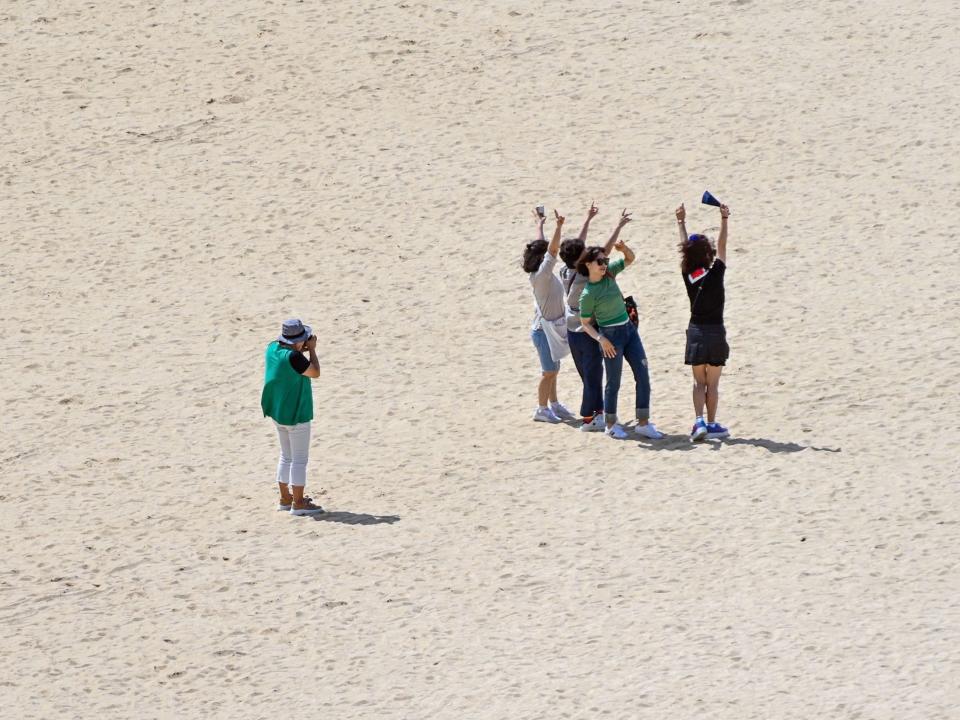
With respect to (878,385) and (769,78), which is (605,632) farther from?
(769,78)

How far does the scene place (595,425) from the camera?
13453 millimetres

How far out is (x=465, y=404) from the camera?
14.3 m

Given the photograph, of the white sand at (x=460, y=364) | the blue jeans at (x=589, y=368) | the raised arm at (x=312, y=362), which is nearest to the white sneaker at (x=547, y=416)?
the white sand at (x=460, y=364)

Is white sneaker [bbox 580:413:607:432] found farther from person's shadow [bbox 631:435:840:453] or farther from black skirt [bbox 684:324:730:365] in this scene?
black skirt [bbox 684:324:730:365]

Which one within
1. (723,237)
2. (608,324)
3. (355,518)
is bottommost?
(355,518)

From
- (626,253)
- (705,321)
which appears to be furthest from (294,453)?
(705,321)

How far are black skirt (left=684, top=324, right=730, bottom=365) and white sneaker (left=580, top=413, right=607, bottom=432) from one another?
99cm

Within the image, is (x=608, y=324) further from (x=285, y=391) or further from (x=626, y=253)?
(x=285, y=391)

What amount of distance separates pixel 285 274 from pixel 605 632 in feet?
26.9

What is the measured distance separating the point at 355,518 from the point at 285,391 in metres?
1.05

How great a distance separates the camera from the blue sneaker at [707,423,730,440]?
12883 mm

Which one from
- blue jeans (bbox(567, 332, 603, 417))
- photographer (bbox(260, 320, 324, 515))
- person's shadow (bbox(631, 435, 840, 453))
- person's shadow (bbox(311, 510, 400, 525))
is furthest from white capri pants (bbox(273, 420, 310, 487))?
person's shadow (bbox(631, 435, 840, 453))

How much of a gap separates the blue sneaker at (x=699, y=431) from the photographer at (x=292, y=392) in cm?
292

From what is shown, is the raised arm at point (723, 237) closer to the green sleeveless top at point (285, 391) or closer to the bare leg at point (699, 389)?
the bare leg at point (699, 389)
